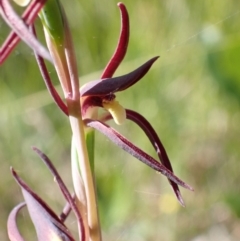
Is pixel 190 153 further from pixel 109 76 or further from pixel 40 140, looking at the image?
pixel 109 76

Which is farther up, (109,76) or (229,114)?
(109,76)

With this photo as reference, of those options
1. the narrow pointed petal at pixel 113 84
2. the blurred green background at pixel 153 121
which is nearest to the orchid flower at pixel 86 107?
the narrow pointed petal at pixel 113 84

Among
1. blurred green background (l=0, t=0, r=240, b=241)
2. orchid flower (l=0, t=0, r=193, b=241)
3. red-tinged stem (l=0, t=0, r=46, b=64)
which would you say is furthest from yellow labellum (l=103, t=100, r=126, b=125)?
blurred green background (l=0, t=0, r=240, b=241)

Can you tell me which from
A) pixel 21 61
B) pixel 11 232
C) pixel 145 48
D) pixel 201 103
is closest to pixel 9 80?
pixel 21 61

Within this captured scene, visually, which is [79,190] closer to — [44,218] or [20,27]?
[44,218]

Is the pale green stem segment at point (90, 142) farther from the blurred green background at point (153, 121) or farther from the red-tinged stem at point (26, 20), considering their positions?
the blurred green background at point (153, 121)

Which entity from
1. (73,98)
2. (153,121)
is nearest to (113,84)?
(73,98)

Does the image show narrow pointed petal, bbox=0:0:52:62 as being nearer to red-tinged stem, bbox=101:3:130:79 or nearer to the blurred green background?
red-tinged stem, bbox=101:3:130:79
